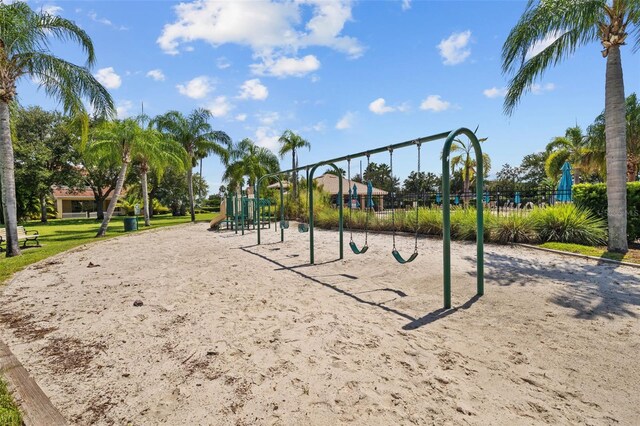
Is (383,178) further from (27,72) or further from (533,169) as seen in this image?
(533,169)

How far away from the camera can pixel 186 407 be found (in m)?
2.39

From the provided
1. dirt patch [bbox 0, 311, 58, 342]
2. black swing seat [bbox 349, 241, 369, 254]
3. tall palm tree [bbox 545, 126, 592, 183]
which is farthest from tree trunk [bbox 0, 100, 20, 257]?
tall palm tree [bbox 545, 126, 592, 183]

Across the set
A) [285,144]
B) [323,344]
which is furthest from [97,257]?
[285,144]

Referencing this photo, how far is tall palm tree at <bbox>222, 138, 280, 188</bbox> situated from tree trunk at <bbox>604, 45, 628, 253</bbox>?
27.0 metres

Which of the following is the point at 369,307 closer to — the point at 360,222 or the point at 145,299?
the point at 145,299

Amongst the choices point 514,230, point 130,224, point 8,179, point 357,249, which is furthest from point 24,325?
point 130,224

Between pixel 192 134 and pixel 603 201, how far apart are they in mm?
25767

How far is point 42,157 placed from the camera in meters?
26.9

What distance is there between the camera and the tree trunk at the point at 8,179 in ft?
30.8

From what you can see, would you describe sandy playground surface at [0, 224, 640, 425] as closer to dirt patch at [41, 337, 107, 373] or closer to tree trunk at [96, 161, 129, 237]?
Result: dirt patch at [41, 337, 107, 373]

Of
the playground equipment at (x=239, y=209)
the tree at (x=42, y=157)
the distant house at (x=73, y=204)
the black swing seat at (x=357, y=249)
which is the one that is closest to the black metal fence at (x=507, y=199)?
the black swing seat at (x=357, y=249)

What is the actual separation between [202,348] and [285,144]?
93.2 feet

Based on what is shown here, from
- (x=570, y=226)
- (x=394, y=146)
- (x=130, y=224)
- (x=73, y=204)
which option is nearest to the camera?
(x=394, y=146)

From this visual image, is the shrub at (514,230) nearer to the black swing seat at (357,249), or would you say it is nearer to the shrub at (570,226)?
the shrub at (570,226)
